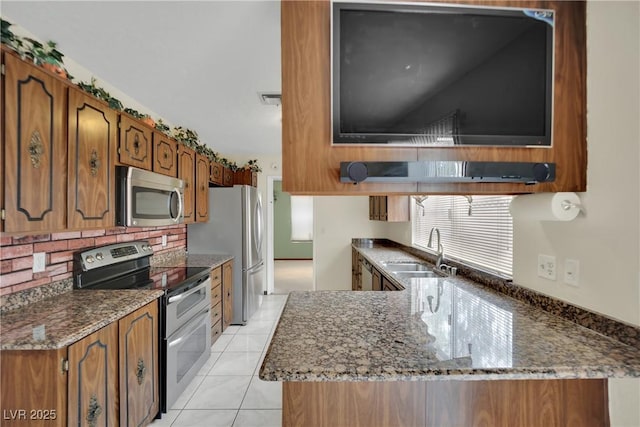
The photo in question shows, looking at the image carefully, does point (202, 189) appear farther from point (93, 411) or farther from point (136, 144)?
point (93, 411)

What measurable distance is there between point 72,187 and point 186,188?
1.49 metres

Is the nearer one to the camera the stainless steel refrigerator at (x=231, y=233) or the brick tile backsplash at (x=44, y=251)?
the brick tile backsplash at (x=44, y=251)

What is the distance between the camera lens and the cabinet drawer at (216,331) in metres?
3.25

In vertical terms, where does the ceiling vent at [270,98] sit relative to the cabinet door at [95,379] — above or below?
above

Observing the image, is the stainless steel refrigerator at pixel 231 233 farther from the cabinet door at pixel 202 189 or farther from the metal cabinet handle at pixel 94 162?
the metal cabinet handle at pixel 94 162

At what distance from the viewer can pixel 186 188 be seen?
3131mm

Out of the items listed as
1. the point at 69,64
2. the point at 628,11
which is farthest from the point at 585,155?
the point at 69,64

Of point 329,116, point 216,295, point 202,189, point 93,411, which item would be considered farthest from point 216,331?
point 329,116

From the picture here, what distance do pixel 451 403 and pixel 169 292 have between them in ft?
6.16

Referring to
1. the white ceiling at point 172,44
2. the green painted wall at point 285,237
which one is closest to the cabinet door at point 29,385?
the white ceiling at point 172,44

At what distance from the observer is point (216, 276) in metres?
3.33

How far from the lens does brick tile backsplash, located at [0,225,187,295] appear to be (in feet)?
5.19

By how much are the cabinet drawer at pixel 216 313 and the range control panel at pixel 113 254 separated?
0.92 meters

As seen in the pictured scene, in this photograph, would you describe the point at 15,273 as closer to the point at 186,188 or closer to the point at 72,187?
the point at 72,187
